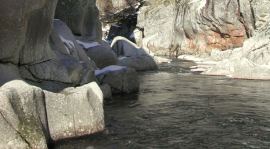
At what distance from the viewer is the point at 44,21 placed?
14.1m

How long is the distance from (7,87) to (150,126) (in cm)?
469

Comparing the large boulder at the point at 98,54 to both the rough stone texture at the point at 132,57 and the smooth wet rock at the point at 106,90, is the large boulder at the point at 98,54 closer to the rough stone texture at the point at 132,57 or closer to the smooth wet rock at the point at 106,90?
the rough stone texture at the point at 132,57

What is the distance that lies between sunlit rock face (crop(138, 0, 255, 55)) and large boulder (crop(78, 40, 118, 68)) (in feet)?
64.2

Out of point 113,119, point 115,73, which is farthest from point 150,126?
point 115,73

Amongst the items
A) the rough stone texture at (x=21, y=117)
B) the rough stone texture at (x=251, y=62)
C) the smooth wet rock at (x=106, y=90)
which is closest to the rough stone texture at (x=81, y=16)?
the smooth wet rock at (x=106, y=90)

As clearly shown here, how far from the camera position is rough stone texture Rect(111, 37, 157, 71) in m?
30.9

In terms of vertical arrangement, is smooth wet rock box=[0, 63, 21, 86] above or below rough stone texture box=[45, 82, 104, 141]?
above

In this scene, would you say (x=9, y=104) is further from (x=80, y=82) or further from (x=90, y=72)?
(x=90, y=72)

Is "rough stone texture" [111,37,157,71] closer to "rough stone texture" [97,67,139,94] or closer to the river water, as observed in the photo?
the river water

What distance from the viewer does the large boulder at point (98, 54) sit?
2478 centimetres

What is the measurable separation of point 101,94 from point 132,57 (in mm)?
19074

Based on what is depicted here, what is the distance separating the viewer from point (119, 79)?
19953 mm

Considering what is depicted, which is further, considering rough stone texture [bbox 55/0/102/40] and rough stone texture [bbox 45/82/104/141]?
rough stone texture [bbox 55/0/102/40]

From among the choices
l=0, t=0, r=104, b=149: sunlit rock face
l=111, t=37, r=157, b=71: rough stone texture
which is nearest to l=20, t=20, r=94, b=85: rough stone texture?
l=0, t=0, r=104, b=149: sunlit rock face
